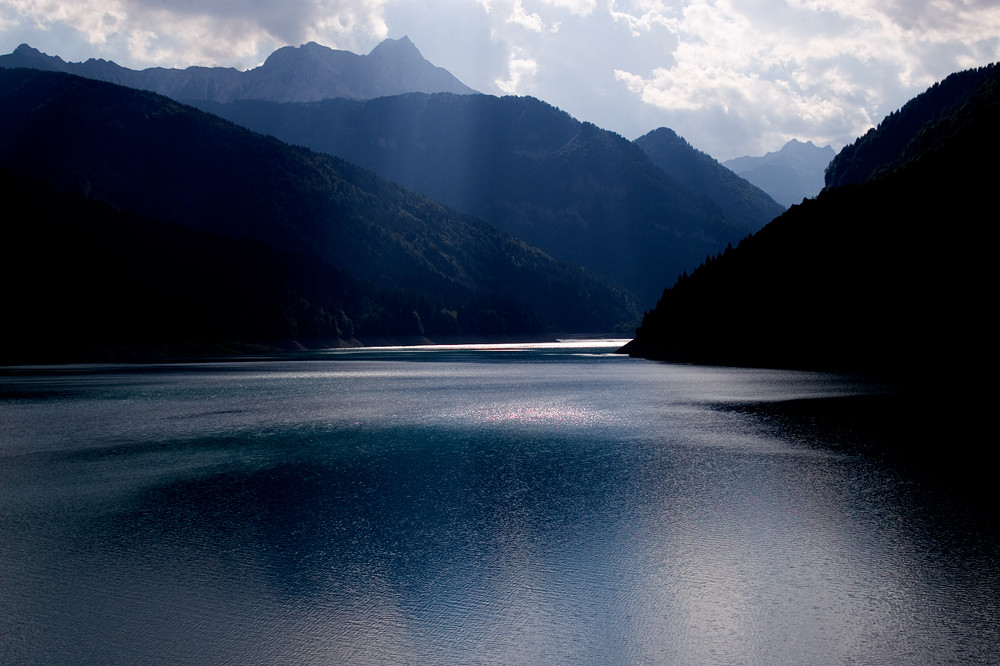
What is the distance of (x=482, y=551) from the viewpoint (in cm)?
1980

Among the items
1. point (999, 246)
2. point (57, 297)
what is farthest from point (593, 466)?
point (57, 297)

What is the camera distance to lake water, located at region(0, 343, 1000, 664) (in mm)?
13742

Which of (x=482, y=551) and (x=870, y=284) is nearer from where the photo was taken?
(x=482, y=551)

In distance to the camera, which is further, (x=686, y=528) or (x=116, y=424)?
(x=116, y=424)

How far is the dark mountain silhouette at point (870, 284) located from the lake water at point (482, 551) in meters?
66.6

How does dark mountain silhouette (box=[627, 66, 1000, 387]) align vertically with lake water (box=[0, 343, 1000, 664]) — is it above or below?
above

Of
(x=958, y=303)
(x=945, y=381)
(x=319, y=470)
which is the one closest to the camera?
(x=319, y=470)

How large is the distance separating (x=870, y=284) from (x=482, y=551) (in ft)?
385

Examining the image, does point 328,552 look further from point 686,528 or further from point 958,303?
point 958,303

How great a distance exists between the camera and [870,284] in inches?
4690

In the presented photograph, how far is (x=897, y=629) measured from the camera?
14117 millimetres

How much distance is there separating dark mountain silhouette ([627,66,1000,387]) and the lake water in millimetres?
66557

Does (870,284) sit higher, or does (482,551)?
(870,284)

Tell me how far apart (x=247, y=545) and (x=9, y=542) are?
7101mm
